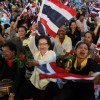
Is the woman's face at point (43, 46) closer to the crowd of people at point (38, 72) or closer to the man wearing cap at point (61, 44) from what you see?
the crowd of people at point (38, 72)

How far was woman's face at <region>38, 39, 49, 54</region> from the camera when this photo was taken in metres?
6.29

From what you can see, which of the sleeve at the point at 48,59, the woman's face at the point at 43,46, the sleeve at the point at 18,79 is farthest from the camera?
the woman's face at the point at 43,46

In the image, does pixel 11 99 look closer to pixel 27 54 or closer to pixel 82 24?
pixel 27 54

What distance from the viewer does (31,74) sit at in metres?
6.48

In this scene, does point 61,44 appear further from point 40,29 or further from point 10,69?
point 10,69

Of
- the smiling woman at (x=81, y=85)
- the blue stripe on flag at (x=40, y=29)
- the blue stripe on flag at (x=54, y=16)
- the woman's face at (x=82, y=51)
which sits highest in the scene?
the blue stripe on flag at (x=54, y=16)

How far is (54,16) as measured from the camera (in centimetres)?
730

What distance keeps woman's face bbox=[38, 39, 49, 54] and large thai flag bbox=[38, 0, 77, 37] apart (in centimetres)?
89

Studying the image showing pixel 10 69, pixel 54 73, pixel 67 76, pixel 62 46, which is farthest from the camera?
pixel 62 46

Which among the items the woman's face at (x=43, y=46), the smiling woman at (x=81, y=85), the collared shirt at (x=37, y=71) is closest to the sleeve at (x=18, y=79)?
the collared shirt at (x=37, y=71)

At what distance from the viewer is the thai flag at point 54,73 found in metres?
5.52

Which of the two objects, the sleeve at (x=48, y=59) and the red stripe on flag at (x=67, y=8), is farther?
the red stripe on flag at (x=67, y=8)

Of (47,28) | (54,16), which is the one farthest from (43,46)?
(54,16)

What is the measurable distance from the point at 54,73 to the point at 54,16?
6.14ft
